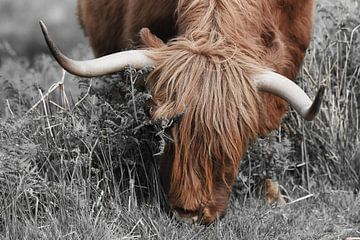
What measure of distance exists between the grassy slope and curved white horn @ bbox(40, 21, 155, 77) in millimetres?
90

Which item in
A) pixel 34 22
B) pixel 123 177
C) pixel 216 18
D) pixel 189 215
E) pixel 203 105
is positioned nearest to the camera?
pixel 203 105

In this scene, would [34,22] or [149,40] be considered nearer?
[149,40]

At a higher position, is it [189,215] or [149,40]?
[149,40]

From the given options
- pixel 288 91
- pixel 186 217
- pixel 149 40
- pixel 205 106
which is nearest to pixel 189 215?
pixel 186 217

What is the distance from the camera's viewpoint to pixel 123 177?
5.90 metres

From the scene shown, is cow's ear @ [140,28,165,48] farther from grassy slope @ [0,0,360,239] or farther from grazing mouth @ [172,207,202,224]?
grazing mouth @ [172,207,202,224]

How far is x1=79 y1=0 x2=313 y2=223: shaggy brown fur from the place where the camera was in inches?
206

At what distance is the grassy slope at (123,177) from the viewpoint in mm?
5398

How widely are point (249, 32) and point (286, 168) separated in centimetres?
123

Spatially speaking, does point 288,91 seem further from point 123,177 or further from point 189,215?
point 123,177

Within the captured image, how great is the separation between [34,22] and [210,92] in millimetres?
11431

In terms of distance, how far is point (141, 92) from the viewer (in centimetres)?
554

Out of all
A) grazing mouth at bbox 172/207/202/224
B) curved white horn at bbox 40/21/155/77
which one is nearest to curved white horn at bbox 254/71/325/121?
curved white horn at bbox 40/21/155/77

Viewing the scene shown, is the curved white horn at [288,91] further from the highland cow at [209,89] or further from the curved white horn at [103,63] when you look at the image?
the curved white horn at [103,63]
